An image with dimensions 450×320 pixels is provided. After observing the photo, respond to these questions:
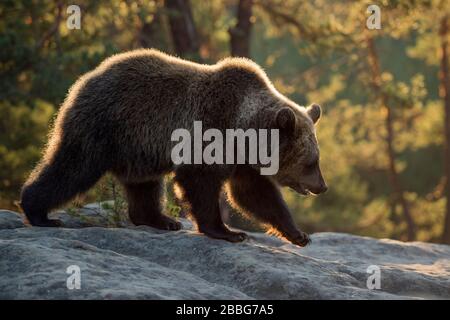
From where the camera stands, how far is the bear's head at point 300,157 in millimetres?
7098

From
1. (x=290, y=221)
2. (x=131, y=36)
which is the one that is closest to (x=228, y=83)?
(x=290, y=221)

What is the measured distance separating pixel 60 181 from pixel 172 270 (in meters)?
1.67

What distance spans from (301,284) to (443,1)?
A: 28.5ft

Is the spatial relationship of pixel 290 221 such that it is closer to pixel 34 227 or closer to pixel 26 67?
pixel 34 227

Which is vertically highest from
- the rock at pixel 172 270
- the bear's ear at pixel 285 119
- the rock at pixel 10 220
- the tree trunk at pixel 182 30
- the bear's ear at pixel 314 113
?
the tree trunk at pixel 182 30

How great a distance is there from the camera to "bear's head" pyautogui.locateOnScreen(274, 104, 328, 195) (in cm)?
710

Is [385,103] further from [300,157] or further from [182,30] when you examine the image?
[300,157]

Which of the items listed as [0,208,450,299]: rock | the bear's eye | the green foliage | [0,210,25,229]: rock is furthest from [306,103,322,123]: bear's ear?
[0,210,25,229]: rock

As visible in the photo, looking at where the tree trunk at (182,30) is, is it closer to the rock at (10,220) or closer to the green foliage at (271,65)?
the green foliage at (271,65)

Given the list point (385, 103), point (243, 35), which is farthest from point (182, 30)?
point (385, 103)

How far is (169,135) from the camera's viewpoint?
6.97m

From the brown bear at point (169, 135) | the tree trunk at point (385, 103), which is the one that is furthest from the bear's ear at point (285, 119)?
the tree trunk at point (385, 103)

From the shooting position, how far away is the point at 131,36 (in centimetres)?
1658

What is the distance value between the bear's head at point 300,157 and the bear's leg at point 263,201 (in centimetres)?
16
